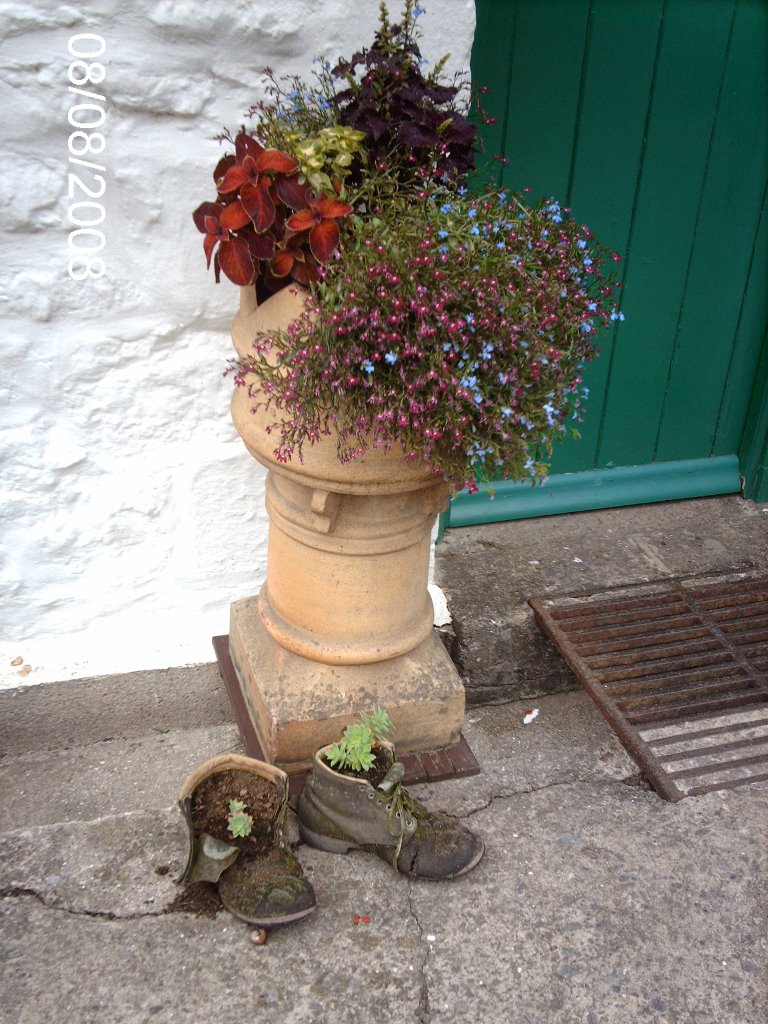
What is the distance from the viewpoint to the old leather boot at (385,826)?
2219 mm

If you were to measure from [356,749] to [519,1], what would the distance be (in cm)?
197

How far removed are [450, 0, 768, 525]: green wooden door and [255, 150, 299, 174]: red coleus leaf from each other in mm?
1002

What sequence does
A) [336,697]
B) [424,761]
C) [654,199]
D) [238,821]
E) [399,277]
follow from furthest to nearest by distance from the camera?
[654,199], [424,761], [336,697], [238,821], [399,277]

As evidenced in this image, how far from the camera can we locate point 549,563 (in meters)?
3.16

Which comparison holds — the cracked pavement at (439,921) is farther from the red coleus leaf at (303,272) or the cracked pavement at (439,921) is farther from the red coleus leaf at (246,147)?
the red coleus leaf at (246,147)

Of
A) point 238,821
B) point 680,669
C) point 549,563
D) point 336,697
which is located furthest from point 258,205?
point 680,669

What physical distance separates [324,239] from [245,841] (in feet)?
4.22

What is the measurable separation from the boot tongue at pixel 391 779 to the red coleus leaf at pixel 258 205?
1.18 meters

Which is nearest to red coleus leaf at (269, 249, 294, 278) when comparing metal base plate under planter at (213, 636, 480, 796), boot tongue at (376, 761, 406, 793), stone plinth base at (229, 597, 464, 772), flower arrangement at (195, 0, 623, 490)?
flower arrangement at (195, 0, 623, 490)

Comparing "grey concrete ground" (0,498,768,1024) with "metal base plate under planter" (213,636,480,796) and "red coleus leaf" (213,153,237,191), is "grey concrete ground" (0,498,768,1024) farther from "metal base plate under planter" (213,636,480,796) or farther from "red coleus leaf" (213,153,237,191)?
"red coleus leaf" (213,153,237,191)

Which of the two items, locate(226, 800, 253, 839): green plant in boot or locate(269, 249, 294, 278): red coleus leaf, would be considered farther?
locate(226, 800, 253, 839): green plant in boot

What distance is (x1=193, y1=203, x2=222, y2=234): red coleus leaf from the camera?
2051mm

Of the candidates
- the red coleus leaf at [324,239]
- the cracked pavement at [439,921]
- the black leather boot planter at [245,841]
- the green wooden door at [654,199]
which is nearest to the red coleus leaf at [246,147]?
the red coleus leaf at [324,239]

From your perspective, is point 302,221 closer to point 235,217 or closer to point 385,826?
point 235,217
